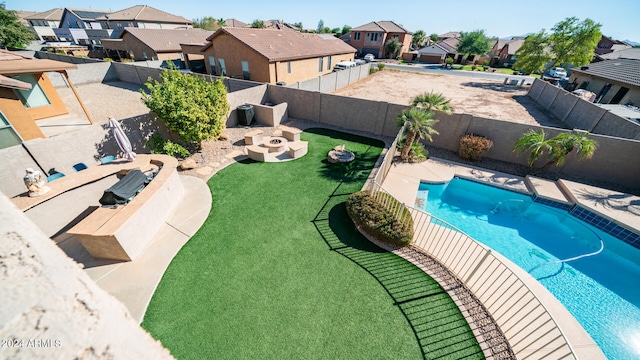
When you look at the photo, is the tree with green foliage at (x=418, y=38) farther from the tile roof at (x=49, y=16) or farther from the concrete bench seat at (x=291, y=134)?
the tile roof at (x=49, y=16)

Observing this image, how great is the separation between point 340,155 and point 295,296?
7.62m

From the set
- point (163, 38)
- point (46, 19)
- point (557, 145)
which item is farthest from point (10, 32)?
point (557, 145)

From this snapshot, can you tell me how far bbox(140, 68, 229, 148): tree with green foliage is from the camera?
10.7 meters

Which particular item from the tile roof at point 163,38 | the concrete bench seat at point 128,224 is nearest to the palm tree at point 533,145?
the concrete bench seat at point 128,224

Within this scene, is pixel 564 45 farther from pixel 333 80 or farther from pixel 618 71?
pixel 333 80

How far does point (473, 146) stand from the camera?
12594mm

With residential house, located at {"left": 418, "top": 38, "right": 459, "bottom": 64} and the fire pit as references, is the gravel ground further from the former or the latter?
residential house, located at {"left": 418, "top": 38, "right": 459, "bottom": 64}

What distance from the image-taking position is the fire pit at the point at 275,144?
12.7 meters

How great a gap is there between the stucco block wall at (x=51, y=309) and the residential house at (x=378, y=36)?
62.5 meters

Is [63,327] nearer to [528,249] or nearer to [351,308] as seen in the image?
[351,308]

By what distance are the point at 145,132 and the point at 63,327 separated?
13.4 meters

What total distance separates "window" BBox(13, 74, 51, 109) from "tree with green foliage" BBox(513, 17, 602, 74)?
152ft

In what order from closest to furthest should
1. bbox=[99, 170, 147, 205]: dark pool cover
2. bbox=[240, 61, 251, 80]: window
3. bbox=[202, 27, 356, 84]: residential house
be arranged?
bbox=[99, 170, 147, 205]: dark pool cover, bbox=[202, 27, 356, 84]: residential house, bbox=[240, 61, 251, 80]: window

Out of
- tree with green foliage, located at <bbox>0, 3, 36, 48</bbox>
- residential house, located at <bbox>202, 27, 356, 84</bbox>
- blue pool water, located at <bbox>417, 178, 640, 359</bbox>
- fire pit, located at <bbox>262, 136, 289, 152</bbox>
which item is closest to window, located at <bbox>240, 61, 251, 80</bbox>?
residential house, located at <bbox>202, 27, 356, 84</bbox>
